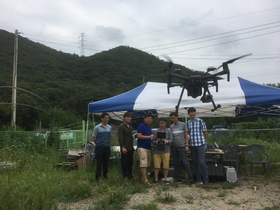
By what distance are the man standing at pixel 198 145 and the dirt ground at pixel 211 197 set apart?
0.89ft

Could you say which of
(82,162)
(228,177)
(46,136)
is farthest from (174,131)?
(46,136)

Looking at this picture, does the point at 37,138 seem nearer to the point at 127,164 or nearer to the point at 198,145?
the point at 127,164

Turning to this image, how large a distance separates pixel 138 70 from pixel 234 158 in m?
27.5

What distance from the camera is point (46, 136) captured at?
9.91 metres

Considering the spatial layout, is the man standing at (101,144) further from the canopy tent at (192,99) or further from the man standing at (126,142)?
the canopy tent at (192,99)

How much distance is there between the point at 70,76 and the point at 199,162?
37180 millimetres

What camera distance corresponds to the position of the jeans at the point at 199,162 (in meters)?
4.46

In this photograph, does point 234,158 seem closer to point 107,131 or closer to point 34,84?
point 107,131

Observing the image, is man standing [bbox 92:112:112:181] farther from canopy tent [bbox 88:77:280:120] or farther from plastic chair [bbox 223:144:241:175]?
plastic chair [bbox 223:144:241:175]

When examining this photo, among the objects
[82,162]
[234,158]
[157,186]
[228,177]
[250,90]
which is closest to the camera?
[157,186]

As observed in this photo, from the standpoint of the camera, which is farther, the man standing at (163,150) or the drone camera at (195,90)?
the drone camera at (195,90)

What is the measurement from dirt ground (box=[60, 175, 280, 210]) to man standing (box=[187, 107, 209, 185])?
272 millimetres

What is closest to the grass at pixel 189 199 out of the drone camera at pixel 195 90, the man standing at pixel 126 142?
the man standing at pixel 126 142

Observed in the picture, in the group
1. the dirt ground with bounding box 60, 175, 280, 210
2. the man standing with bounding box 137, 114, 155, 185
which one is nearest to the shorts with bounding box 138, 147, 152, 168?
the man standing with bounding box 137, 114, 155, 185
